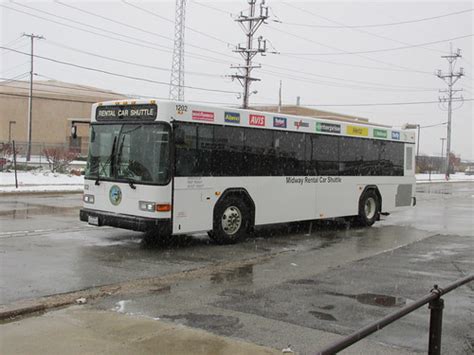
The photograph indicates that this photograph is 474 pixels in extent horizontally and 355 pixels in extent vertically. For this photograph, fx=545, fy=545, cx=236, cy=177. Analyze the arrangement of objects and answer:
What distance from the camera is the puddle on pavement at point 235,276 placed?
825 cm

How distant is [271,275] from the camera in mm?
8711

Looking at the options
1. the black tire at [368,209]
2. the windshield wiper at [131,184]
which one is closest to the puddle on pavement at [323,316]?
the windshield wiper at [131,184]

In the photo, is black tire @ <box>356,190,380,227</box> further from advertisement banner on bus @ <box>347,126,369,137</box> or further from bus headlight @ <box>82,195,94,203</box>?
bus headlight @ <box>82,195,94,203</box>

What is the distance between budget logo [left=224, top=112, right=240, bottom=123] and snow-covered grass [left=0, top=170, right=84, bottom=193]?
16.4 m

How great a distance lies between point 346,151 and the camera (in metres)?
14.7

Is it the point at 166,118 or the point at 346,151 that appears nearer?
the point at 166,118

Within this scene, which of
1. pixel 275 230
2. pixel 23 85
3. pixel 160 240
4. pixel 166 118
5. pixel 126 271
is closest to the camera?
pixel 126 271

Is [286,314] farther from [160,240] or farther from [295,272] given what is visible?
[160,240]

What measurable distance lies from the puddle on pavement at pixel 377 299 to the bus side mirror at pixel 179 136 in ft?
14.2

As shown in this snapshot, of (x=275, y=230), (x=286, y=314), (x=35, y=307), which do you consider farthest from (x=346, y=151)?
(x=35, y=307)

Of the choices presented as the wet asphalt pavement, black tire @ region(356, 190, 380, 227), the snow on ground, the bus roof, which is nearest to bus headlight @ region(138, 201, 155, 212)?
the wet asphalt pavement

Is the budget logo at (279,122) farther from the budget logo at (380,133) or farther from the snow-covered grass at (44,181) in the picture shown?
the snow-covered grass at (44,181)

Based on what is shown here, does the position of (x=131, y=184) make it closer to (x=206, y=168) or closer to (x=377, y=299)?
(x=206, y=168)

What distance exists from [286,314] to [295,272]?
258 cm
